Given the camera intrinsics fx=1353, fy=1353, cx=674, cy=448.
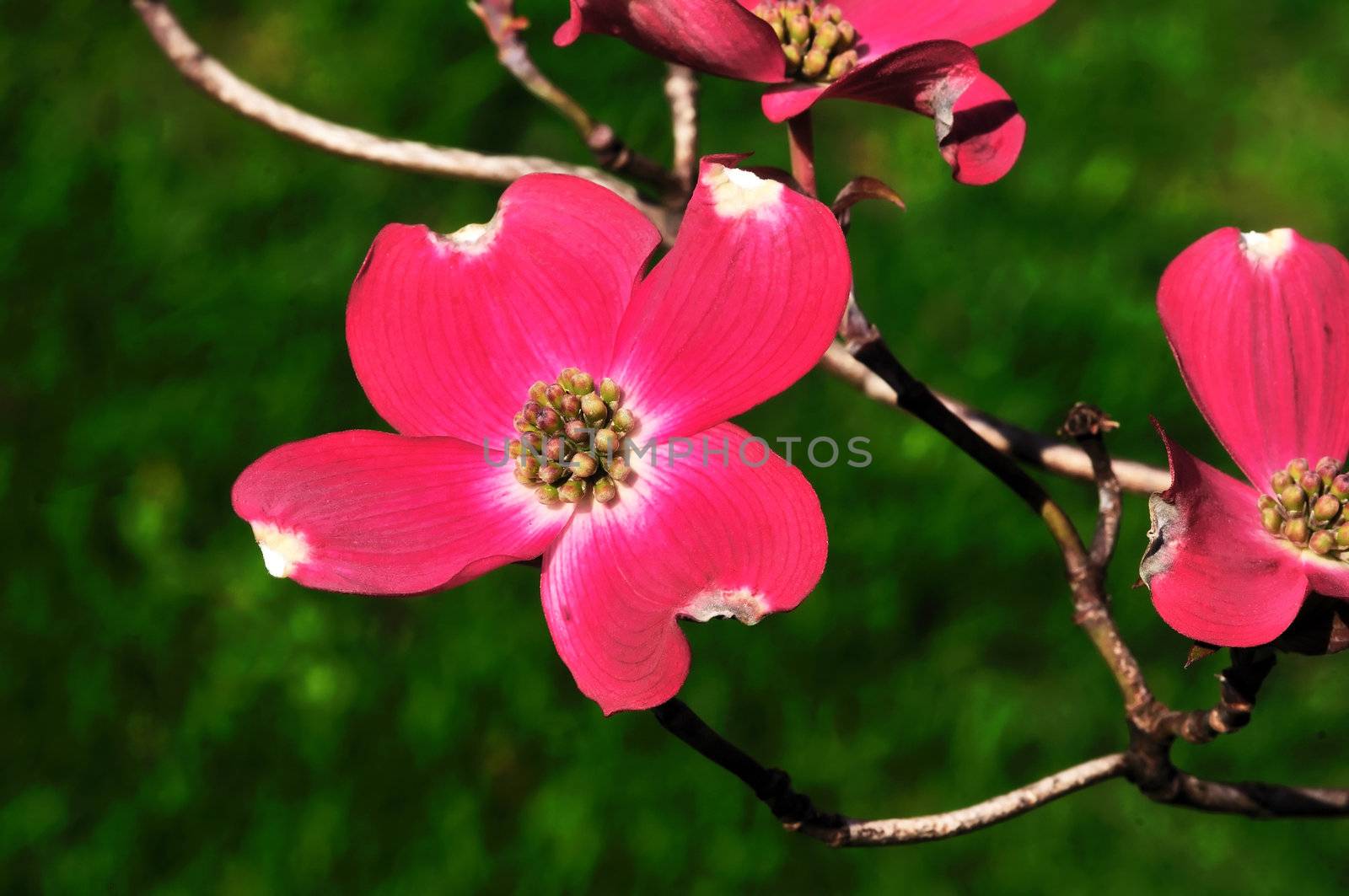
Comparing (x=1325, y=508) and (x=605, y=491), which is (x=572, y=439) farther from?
(x=1325, y=508)

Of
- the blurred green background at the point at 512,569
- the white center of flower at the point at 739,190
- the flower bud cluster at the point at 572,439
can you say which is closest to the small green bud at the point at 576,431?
the flower bud cluster at the point at 572,439

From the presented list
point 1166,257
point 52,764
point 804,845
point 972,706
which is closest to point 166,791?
point 52,764

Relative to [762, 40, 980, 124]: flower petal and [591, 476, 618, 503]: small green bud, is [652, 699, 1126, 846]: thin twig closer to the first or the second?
[591, 476, 618, 503]: small green bud

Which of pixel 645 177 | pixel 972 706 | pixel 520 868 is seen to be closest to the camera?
pixel 645 177

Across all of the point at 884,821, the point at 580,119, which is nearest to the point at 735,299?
the point at 884,821

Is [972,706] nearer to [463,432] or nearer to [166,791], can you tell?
[166,791]

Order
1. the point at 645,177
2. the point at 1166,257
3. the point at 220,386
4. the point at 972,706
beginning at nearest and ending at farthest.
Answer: the point at 645,177 < the point at 972,706 < the point at 220,386 < the point at 1166,257

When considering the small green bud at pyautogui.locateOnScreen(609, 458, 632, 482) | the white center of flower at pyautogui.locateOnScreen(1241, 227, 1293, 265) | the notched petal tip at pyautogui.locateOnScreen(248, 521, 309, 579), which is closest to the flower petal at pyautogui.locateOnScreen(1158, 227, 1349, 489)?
the white center of flower at pyautogui.locateOnScreen(1241, 227, 1293, 265)
